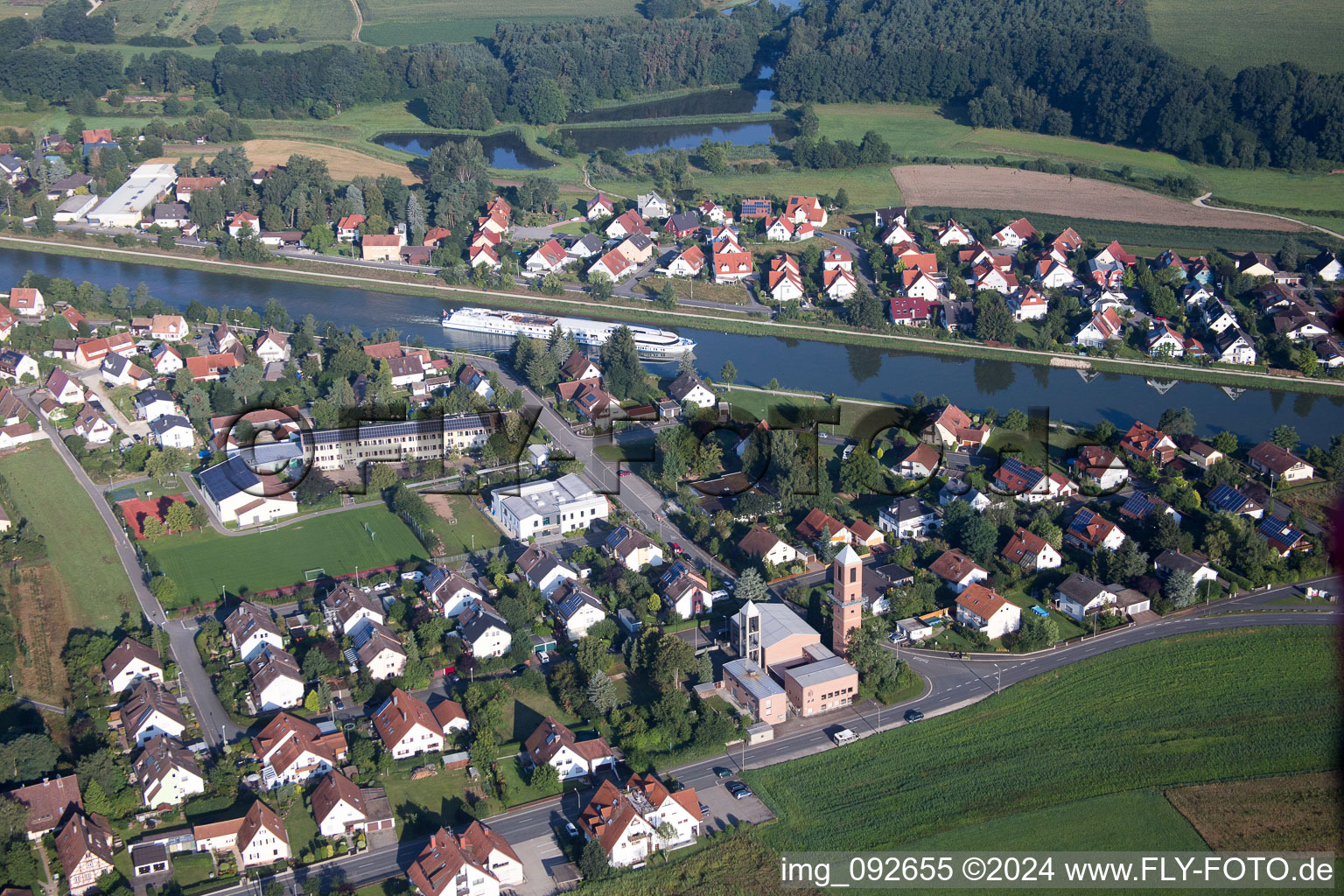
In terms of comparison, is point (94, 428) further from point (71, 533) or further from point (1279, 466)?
point (1279, 466)

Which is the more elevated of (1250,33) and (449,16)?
(449,16)

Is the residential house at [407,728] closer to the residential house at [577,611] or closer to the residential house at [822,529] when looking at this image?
the residential house at [577,611]

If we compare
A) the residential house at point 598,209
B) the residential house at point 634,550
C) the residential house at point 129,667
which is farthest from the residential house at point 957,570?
the residential house at point 598,209

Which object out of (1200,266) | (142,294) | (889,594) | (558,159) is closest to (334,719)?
(889,594)

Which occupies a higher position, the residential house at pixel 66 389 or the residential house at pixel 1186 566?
the residential house at pixel 66 389

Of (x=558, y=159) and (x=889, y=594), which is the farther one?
(x=558, y=159)

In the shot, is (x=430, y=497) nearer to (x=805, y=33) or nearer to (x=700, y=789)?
(x=700, y=789)

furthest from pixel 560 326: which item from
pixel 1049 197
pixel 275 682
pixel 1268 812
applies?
pixel 1268 812
